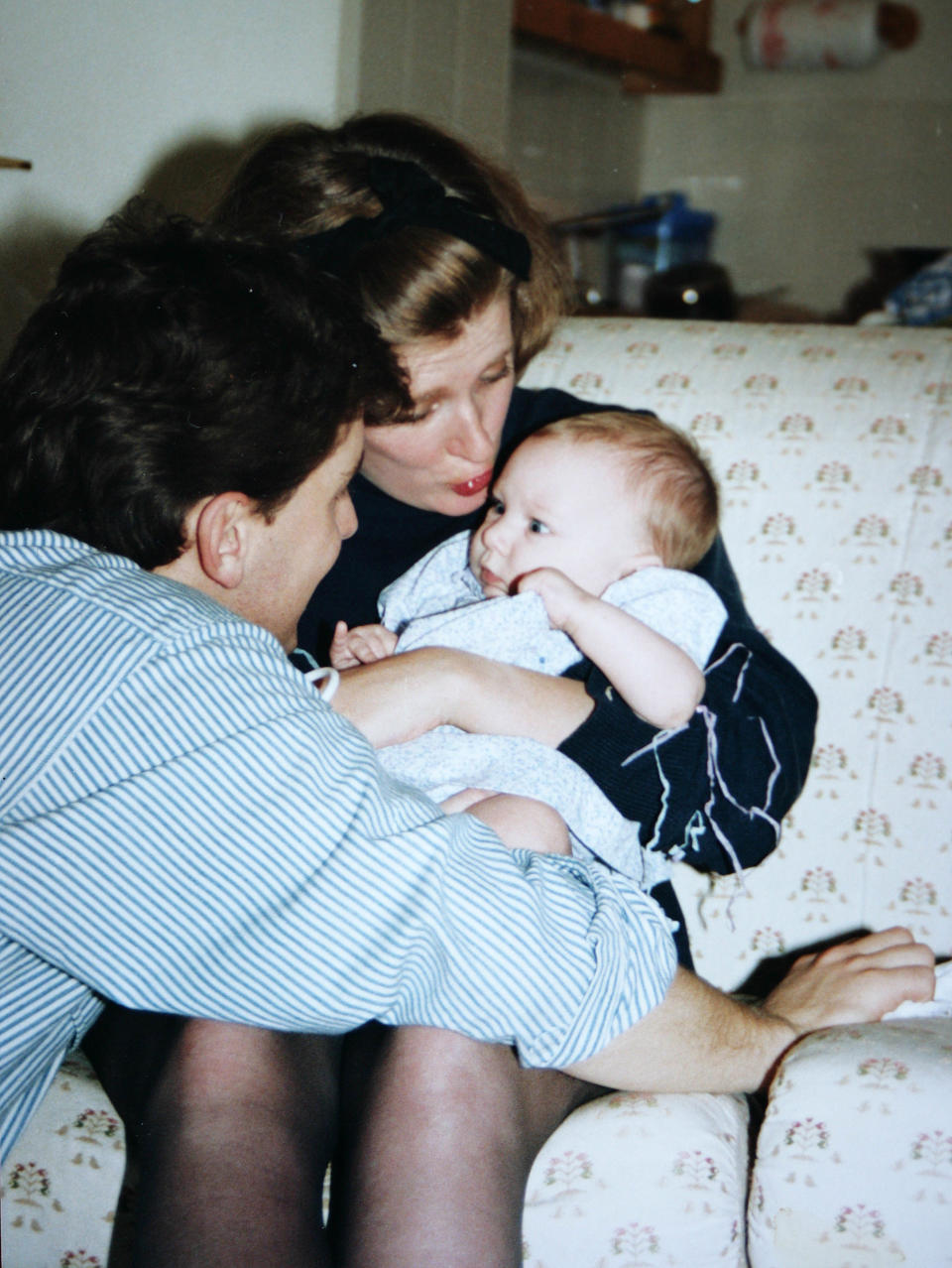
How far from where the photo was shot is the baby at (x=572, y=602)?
1.00m

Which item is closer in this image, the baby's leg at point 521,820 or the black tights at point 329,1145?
the black tights at point 329,1145

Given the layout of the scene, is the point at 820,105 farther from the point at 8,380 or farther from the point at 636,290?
the point at 8,380

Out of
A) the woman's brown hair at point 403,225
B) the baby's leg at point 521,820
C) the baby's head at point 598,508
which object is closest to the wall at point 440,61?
the woman's brown hair at point 403,225

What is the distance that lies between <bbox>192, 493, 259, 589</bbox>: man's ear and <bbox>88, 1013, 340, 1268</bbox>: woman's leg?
36 cm

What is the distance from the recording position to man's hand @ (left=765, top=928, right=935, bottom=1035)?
38.1 inches

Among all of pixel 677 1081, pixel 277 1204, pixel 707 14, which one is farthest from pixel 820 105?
pixel 277 1204

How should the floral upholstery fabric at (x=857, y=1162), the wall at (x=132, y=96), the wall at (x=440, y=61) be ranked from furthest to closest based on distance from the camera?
the wall at (x=440, y=61) → the wall at (x=132, y=96) → the floral upholstery fabric at (x=857, y=1162)

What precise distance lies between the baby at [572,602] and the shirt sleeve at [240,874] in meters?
0.22

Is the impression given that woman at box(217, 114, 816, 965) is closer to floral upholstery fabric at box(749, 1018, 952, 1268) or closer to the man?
the man

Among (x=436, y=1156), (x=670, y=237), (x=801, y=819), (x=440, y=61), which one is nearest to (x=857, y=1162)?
(x=436, y=1156)

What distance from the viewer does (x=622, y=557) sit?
115cm

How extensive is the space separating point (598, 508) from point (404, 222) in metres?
0.35

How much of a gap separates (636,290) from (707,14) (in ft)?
3.01

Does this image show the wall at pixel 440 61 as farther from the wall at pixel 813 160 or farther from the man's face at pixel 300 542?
the man's face at pixel 300 542
